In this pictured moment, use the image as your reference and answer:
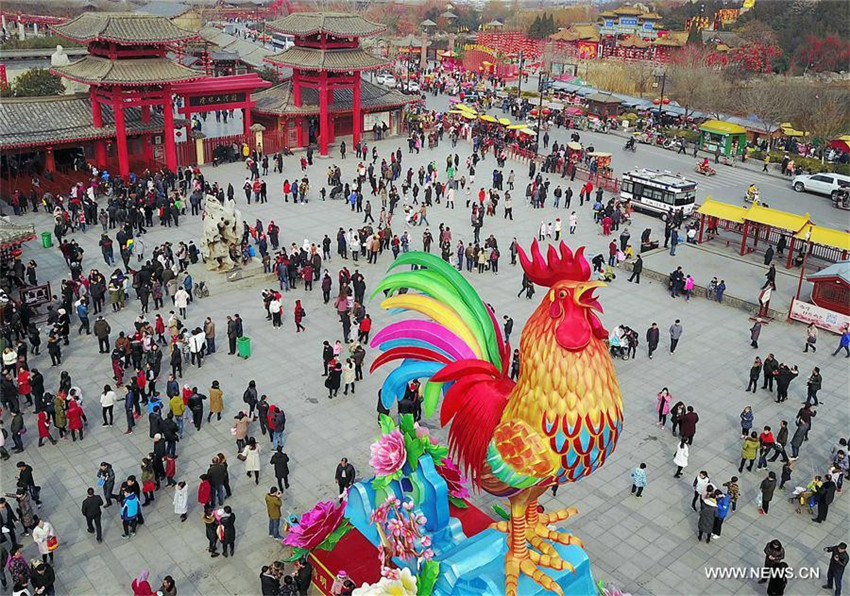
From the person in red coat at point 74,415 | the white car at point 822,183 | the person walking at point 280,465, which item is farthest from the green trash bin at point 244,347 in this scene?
the white car at point 822,183

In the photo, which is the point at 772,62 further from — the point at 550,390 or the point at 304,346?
the point at 550,390

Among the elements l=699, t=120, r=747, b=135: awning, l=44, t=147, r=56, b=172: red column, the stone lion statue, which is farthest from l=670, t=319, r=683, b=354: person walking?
l=699, t=120, r=747, b=135: awning

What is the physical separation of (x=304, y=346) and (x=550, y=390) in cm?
1328

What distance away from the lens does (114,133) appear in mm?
36188

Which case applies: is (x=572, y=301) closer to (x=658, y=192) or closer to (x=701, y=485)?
(x=701, y=485)

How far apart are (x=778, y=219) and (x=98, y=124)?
1146 inches

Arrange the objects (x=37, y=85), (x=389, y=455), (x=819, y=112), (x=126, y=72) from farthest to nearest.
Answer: (x=819, y=112), (x=37, y=85), (x=126, y=72), (x=389, y=455)

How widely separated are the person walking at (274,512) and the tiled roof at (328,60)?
107 feet

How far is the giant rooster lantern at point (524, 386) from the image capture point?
393 inches

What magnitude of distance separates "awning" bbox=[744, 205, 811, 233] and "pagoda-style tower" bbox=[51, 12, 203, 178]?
2445cm

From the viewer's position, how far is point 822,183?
41250 millimetres

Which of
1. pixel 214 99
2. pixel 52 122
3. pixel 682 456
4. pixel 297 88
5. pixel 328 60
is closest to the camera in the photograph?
pixel 682 456

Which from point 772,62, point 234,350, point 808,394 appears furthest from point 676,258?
point 772,62

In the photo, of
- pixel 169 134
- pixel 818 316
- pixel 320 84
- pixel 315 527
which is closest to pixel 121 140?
pixel 169 134
